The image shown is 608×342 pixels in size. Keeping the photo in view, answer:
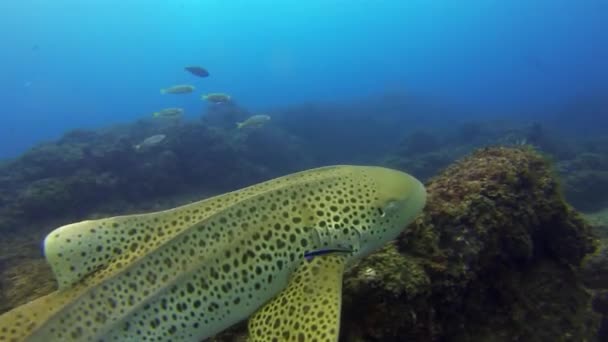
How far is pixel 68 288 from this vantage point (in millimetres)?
2943

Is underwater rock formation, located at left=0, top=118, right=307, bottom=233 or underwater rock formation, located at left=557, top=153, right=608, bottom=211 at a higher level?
underwater rock formation, located at left=0, top=118, right=307, bottom=233

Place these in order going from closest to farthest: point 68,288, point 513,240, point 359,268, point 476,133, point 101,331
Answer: point 101,331 → point 68,288 → point 359,268 → point 513,240 → point 476,133

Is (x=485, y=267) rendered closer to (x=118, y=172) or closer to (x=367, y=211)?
(x=367, y=211)

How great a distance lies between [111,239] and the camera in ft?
10.3

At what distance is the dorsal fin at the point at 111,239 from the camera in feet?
9.80

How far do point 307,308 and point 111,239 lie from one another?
5.35ft

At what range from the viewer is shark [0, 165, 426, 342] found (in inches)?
107

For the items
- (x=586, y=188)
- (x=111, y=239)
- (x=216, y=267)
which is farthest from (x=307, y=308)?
(x=586, y=188)

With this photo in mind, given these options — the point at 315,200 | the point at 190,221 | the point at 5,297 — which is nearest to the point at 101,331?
the point at 190,221

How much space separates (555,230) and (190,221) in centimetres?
434

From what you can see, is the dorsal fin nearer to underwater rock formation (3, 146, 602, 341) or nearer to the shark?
the shark

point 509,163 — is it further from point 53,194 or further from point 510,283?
point 53,194

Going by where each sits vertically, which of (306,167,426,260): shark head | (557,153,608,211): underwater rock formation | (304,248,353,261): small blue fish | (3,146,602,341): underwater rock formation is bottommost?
(557,153,608,211): underwater rock formation

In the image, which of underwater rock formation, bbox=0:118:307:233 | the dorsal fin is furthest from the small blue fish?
underwater rock formation, bbox=0:118:307:233
